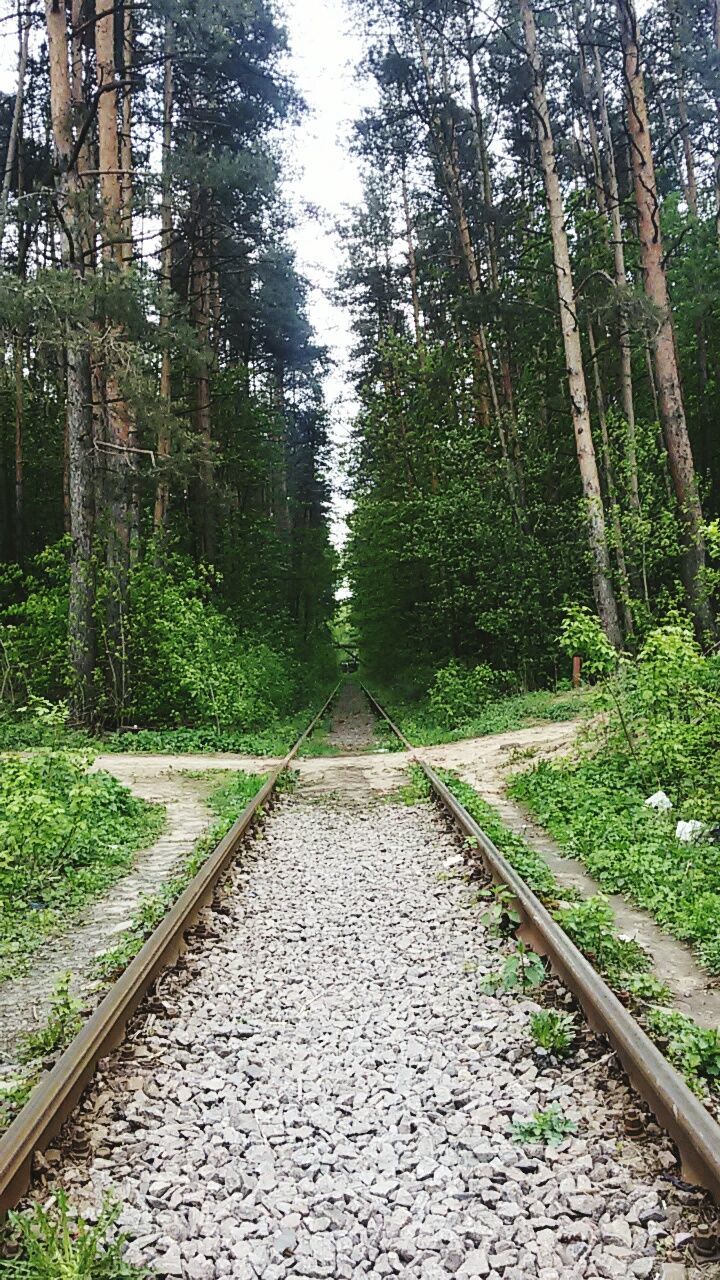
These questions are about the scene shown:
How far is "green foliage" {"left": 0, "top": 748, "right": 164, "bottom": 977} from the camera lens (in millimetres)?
5211

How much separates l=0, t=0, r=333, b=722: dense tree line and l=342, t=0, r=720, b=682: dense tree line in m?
3.35

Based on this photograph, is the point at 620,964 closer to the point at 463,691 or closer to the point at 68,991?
the point at 68,991

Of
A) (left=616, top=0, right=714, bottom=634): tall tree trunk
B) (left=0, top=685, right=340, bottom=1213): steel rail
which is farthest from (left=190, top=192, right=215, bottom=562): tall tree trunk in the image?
(left=0, top=685, right=340, bottom=1213): steel rail

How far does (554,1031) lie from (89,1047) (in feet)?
5.74

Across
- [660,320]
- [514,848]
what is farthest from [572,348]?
[514,848]

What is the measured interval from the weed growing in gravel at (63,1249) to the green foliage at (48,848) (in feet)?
7.44

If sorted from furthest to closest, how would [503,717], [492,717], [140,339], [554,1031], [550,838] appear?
[492,717]
[503,717]
[140,339]
[550,838]
[554,1031]

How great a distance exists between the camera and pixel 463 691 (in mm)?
18312

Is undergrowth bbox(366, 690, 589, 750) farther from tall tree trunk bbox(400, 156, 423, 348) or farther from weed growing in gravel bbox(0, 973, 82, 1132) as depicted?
tall tree trunk bbox(400, 156, 423, 348)

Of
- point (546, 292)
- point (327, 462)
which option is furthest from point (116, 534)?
point (327, 462)

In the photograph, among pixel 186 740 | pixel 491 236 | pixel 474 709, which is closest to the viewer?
pixel 186 740

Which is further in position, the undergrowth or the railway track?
the undergrowth

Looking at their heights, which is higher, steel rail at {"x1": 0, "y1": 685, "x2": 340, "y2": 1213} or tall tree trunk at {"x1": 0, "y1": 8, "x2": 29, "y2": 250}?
tall tree trunk at {"x1": 0, "y1": 8, "x2": 29, "y2": 250}

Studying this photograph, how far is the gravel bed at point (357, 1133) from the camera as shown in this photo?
7.68 ft
